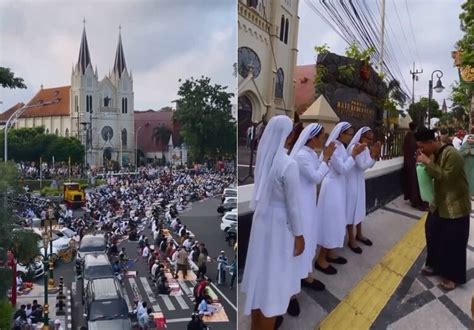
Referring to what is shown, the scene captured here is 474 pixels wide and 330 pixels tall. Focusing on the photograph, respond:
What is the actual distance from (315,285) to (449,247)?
0.51m

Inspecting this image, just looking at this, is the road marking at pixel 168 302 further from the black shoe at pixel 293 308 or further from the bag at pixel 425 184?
the bag at pixel 425 184

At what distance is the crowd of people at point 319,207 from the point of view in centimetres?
146

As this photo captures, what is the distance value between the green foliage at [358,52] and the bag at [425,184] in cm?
42

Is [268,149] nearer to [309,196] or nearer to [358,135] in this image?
[309,196]

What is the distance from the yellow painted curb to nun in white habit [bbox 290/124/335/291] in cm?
13

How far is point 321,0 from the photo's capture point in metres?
1.55

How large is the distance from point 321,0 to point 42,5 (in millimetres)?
864

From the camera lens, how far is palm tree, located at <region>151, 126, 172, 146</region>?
1.65m

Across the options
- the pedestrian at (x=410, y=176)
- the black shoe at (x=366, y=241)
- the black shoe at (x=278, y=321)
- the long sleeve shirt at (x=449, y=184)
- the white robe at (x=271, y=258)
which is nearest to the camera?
the white robe at (x=271, y=258)

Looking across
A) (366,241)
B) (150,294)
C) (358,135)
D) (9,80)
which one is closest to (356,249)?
(366,241)

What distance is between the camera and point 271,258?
1.51 meters

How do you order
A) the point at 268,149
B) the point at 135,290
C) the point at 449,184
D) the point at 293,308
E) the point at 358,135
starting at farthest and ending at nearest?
the point at 358,135 → the point at 449,184 → the point at 293,308 → the point at 135,290 → the point at 268,149

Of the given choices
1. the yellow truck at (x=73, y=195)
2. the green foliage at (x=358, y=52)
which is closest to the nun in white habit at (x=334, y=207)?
the green foliage at (x=358, y=52)

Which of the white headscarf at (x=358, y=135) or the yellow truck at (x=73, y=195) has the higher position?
the white headscarf at (x=358, y=135)
